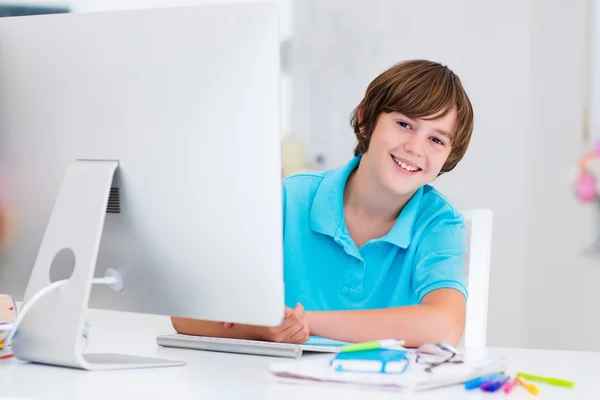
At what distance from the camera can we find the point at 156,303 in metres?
1.02

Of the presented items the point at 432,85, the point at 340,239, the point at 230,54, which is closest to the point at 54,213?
the point at 230,54

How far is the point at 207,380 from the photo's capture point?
0.96 metres

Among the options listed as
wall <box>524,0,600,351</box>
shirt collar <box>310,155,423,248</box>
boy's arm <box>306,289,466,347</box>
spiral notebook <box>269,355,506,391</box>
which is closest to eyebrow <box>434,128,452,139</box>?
shirt collar <box>310,155,423,248</box>

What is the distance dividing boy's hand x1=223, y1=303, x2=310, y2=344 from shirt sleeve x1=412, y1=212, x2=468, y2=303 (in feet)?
0.92

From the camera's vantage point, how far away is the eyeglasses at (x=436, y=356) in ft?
3.24

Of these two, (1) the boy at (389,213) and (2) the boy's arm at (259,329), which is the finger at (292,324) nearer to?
(2) the boy's arm at (259,329)

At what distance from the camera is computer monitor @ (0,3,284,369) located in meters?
0.94

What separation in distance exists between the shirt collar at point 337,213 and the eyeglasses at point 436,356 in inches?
19.2

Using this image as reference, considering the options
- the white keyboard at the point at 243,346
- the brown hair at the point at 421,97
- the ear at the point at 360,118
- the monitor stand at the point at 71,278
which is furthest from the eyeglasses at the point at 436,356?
Result: the ear at the point at 360,118

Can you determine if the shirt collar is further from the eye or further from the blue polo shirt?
the eye

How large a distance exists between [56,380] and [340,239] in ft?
2.38

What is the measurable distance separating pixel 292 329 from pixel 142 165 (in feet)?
1.16

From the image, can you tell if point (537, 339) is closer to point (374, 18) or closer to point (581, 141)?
point (581, 141)

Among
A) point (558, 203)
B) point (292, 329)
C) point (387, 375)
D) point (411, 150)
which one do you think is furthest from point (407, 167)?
point (558, 203)
